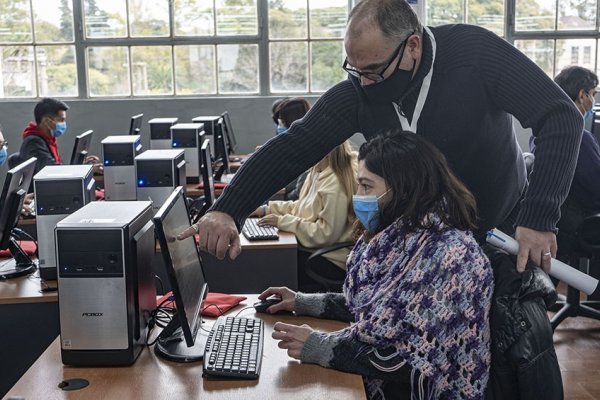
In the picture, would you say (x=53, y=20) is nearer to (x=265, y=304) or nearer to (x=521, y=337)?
(x=265, y=304)

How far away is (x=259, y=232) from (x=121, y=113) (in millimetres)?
4671

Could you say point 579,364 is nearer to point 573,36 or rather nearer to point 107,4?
point 573,36

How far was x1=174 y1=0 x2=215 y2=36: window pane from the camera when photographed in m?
8.07

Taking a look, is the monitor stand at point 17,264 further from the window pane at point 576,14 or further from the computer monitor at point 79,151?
the window pane at point 576,14

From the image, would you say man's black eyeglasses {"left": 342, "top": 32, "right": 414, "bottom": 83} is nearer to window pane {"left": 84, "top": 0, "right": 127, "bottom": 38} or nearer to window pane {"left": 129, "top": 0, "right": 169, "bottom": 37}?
window pane {"left": 129, "top": 0, "right": 169, "bottom": 37}

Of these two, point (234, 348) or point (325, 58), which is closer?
point (234, 348)

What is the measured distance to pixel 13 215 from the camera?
3.07m

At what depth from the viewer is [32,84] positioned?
27.0ft

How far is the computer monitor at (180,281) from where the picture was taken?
6.03ft

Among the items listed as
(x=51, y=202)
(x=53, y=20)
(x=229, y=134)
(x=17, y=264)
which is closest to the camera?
(x=51, y=202)

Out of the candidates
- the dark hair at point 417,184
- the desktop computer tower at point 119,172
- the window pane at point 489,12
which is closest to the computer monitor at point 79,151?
the desktop computer tower at point 119,172

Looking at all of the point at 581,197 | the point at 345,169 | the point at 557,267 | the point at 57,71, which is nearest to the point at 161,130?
the point at 57,71

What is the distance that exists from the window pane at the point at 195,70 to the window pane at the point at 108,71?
21.6 inches

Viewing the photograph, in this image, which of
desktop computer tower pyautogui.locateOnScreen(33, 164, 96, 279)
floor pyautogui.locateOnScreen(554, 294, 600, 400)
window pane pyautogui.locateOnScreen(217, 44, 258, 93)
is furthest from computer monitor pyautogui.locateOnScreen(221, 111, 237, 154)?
desktop computer tower pyautogui.locateOnScreen(33, 164, 96, 279)
